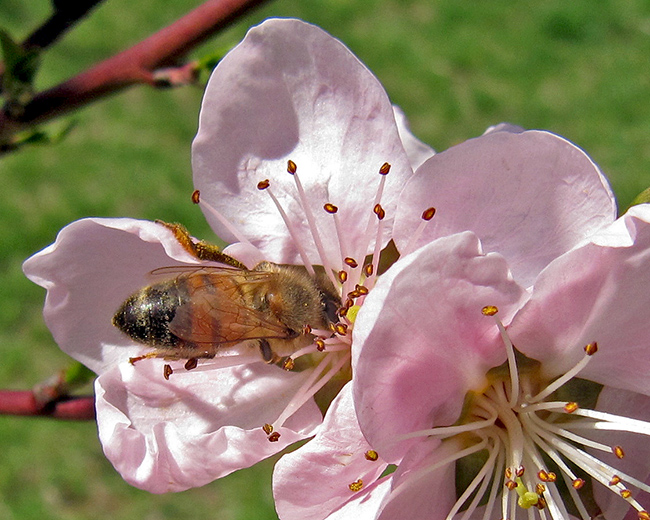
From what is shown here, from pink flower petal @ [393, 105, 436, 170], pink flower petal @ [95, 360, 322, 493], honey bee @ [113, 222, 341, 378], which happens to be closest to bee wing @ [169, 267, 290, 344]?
honey bee @ [113, 222, 341, 378]

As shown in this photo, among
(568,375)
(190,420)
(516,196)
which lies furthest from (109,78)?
(568,375)

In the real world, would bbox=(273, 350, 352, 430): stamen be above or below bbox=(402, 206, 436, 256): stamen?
below

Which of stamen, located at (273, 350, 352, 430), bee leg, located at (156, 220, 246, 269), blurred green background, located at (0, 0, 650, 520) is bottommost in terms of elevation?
blurred green background, located at (0, 0, 650, 520)

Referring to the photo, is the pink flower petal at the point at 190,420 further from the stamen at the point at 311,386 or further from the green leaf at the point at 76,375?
the green leaf at the point at 76,375

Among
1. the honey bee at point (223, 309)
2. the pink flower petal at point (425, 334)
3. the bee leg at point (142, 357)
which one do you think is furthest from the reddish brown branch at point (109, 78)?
the pink flower petal at point (425, 334)

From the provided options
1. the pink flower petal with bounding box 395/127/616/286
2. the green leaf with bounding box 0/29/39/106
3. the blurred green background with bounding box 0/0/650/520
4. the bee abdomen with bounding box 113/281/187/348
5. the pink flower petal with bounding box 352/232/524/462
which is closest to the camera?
the pink flower petal with bounding box 352/232/524/462

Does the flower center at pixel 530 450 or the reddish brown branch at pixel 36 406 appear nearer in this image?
the flower center at pixel 530 450

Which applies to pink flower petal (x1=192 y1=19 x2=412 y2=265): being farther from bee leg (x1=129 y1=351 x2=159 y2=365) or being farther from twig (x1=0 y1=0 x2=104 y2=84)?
twig (x1=0 y1=0 x2=104 y2=84)
